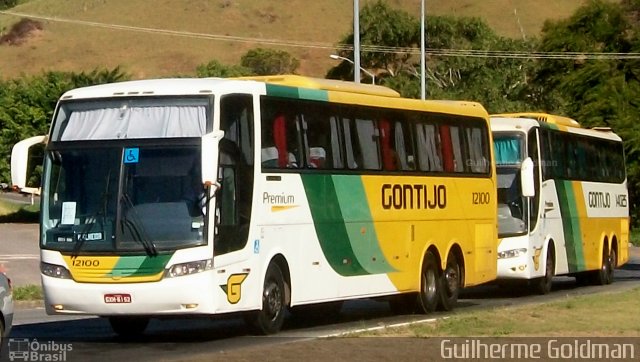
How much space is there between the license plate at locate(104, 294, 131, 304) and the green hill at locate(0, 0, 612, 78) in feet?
322

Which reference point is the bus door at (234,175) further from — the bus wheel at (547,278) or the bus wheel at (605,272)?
the bus wheel at (605,272)

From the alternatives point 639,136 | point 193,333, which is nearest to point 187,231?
Answer: point 193,333

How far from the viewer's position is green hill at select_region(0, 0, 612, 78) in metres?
120

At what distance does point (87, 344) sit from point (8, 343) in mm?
1123

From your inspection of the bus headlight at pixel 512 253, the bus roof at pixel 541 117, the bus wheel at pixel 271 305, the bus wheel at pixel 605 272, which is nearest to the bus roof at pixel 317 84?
the bus wheel at pixel 271 305

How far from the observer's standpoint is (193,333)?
1975cm

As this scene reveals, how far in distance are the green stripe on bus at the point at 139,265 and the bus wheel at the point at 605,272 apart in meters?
17.6

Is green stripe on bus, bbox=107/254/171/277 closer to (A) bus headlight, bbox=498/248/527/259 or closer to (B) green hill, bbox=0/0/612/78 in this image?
(A) bus headlight, bbox=498/248/527/259

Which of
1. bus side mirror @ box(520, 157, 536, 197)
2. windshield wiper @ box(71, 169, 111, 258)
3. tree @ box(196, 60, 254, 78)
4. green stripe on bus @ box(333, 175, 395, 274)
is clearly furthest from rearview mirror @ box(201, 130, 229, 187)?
tree @ box(196, 60, 254, 78)

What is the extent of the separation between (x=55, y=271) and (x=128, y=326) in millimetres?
2220

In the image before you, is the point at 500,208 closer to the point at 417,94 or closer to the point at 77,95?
the point at 77,95

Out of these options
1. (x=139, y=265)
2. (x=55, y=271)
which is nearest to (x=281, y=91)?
(x=139, y=265)

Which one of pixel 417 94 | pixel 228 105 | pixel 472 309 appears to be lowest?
pixel 472 309

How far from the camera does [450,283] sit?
2375 cm
